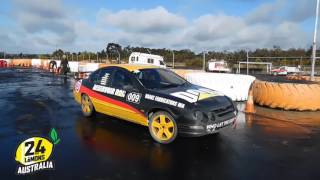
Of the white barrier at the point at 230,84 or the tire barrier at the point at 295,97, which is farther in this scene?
the white barrier at the point at 230,84

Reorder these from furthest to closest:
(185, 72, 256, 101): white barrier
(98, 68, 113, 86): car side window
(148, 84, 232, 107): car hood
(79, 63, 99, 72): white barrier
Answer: (79, 63, 99, 72): white barrier, (185, 72, 256, 101): white barrier, (98, 68, 113, 86): car side window, (148, 84, 232, 107): car hood

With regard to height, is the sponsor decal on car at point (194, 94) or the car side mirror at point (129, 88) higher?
the car side mirror at point (129, 88)

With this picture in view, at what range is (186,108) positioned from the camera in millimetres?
5992

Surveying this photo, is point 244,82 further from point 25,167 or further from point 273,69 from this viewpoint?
point 273,69

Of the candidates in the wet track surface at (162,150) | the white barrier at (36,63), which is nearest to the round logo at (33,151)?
the wet track surface at (162,150)

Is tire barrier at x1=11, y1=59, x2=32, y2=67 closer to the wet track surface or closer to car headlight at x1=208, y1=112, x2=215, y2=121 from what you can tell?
the wet track surface

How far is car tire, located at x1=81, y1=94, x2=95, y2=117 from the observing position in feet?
28.1

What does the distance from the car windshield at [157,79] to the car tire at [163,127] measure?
0.78 metres

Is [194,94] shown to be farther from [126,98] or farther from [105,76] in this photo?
[105,76]

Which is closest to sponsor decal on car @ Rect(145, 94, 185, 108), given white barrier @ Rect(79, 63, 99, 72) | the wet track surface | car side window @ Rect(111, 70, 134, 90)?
car side window @ Rect(111, 70, 134, 90)

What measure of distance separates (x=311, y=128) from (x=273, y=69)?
110ft

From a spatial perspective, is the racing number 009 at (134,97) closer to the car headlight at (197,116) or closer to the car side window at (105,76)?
the car side window at (105,76)

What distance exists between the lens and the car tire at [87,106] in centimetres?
856

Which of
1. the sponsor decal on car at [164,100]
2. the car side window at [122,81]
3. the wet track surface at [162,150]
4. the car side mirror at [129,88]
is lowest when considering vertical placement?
the wet track surface at [162,150]
